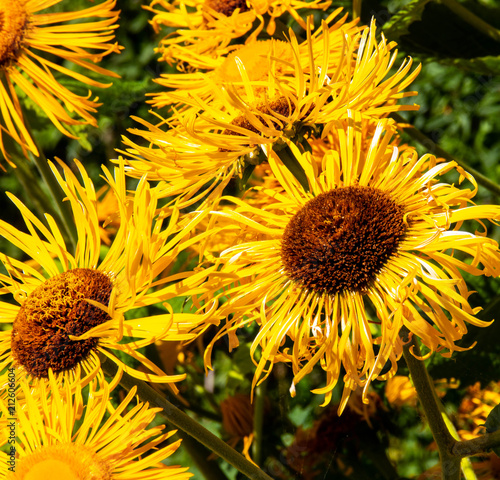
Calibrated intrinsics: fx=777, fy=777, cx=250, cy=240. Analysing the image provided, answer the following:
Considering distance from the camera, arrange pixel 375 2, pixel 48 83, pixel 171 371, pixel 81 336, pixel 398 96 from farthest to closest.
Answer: pixel 375 2 → pixel 171 371 → pixel 48 83 → pixel 398 96 → pixel 81 336

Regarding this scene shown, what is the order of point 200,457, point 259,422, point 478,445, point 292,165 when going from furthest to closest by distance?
point 259,422
point 200,457
point 292,165
point 478,445

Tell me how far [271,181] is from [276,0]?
0.86 ft

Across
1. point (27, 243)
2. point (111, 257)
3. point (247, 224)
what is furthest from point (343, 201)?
point (27, 243)

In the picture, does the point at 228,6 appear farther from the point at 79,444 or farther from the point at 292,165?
the point at 79,444

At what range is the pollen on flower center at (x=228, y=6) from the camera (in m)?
1.21

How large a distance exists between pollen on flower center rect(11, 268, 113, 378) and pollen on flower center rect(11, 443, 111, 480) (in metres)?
0.09

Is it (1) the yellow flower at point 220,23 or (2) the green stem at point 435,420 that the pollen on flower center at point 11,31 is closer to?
(1) the yellow flower at point 220,23

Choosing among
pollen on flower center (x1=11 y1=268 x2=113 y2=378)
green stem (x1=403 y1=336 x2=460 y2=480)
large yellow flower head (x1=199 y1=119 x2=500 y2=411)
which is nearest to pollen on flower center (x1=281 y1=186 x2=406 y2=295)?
large yellow flower head (x1=199 y1=119 x2=500 y2=411)

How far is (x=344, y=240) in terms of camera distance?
2.72 ft

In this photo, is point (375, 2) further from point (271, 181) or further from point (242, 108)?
point (242, 108)

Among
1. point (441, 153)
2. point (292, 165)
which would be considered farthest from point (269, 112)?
point (441, 153)

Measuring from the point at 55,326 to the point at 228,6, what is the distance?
0.61 meters

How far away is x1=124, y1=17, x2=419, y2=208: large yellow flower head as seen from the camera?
883 millimetres

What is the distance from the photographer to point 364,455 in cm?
124
